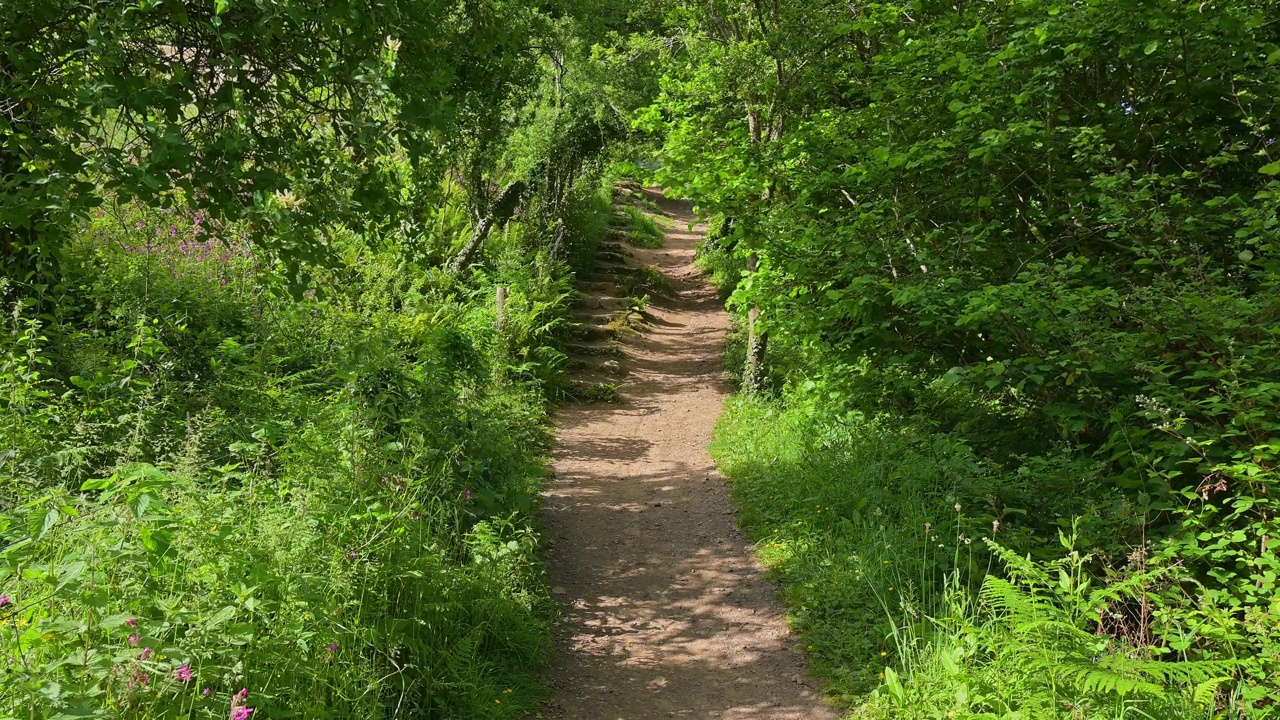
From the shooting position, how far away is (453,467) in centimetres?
619

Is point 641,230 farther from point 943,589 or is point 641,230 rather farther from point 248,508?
point 248,508

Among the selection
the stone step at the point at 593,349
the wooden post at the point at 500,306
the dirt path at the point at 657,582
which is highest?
the wooden post at the point at 500,306

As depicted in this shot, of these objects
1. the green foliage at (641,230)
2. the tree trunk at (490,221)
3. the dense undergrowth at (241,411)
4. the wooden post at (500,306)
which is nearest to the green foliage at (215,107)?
the dense undergrowth at (241,411)

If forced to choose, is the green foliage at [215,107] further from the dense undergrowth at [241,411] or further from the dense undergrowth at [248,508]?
the dense undergrowth at [248,508]

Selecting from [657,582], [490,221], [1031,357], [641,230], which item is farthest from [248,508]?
[641,230]

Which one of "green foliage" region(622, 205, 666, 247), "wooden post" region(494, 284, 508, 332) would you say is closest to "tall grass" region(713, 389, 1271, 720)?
"wooden post" region(494, 284, 508, 332)

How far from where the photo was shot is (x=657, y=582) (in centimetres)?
646

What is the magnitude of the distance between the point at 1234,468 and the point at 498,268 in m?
11.0

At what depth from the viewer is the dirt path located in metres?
4.77

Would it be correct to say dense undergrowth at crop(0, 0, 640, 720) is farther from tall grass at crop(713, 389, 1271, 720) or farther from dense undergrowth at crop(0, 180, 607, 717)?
tall grass at crop(713, 389, 1271, 720)

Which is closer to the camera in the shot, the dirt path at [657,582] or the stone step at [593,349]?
the dirt path at [657,582]

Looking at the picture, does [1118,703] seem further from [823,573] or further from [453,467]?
[453,467]

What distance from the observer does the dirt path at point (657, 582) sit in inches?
188

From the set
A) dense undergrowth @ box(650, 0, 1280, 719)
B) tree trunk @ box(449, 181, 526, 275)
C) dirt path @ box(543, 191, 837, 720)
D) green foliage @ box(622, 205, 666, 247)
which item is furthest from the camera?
green foliage @ box(622, 205, 666, 247)
